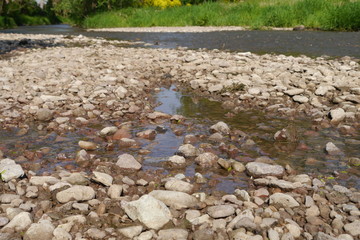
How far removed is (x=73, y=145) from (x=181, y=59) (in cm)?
558

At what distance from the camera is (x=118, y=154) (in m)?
4.18

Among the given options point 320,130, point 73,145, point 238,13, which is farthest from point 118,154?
point 238,13

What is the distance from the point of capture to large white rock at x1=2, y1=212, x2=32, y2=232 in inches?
103

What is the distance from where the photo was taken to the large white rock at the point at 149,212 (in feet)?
8.97

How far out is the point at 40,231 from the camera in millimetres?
2549

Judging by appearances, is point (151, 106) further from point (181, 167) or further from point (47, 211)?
point (47, 211)

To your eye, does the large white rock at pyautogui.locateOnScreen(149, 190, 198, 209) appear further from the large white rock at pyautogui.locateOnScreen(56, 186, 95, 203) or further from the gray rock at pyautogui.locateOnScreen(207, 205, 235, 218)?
the large white rock at pyautogui.locateOnScreen(56, 186, 95, 203)

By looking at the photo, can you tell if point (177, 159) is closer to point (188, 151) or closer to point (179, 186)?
point (188, 151)

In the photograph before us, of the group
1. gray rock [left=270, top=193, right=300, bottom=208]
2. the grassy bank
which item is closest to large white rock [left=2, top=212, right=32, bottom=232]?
gray rock [left=270, top=193, right=300, bottom=208]

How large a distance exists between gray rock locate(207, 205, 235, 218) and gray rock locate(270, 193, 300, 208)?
391mm

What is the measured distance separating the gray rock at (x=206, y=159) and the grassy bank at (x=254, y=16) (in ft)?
52.4

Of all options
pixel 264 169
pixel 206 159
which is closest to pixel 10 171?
pixel 206 159

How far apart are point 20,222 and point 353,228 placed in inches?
93.3

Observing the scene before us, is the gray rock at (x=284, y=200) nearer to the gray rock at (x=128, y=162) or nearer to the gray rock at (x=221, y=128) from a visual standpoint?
the gray rock at (x=128, y=162)
